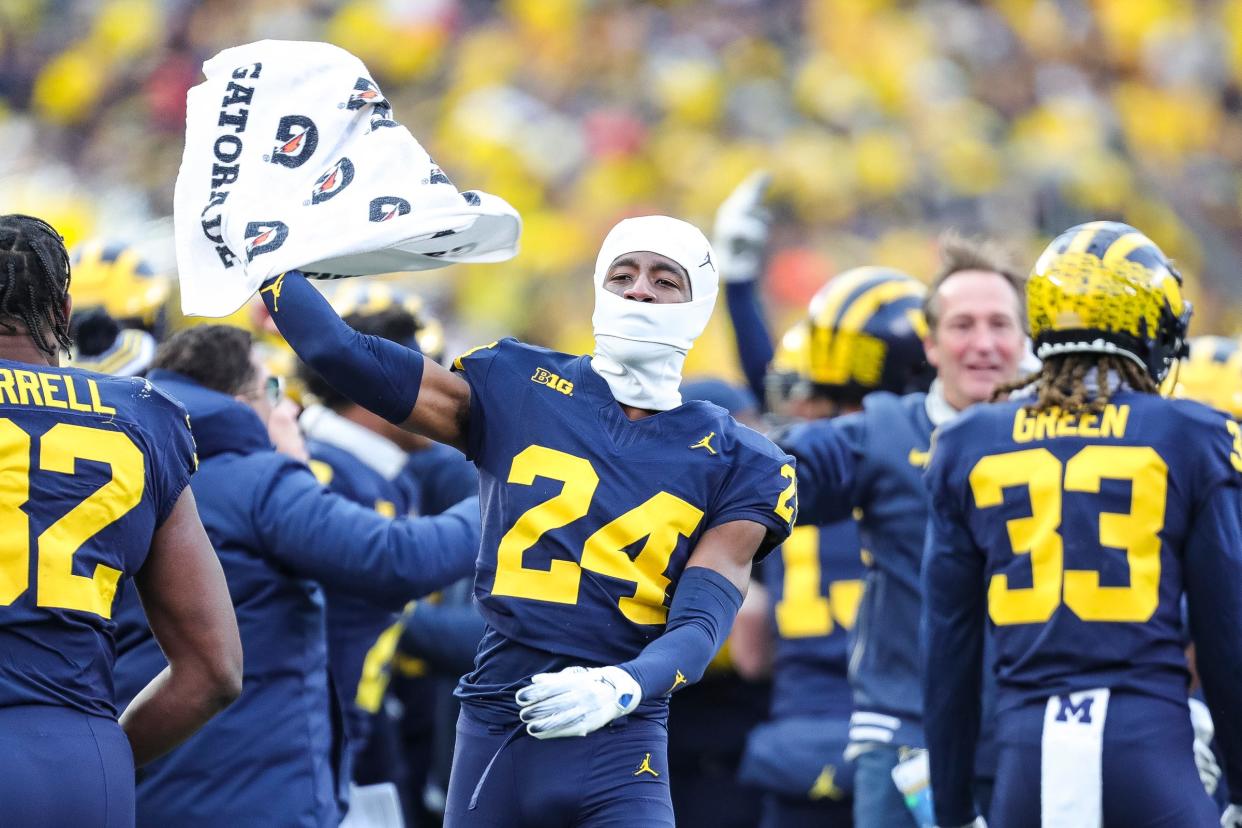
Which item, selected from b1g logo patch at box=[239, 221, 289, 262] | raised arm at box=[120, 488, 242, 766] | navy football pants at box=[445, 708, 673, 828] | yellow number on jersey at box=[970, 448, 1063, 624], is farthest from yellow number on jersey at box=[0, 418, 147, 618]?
yellow number on jersey at box=[970, 448, 1063, 624]

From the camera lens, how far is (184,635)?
3.43 metres

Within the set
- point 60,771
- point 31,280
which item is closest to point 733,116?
point 31,280

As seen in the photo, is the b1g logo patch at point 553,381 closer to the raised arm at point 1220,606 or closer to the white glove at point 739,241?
the raised arm at point 1220,606

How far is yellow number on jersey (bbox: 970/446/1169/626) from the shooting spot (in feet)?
13.0

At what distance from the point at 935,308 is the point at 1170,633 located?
1.83m

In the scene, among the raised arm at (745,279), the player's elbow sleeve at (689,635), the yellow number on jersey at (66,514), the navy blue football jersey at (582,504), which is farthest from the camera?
the raised arm at (745,279)

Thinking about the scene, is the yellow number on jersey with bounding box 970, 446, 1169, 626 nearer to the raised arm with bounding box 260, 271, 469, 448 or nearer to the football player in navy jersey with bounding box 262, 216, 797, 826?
the football player in navy jersey with bounding box 262, 216, 797, 826

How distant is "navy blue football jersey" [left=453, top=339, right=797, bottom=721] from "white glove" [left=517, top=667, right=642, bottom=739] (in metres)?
0.37

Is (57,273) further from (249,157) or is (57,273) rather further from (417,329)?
(417,329)

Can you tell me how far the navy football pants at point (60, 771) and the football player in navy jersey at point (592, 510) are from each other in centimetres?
80

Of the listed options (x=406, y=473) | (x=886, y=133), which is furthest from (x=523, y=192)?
(x=406, y=473)

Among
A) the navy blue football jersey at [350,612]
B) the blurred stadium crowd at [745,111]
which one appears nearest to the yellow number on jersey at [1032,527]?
the navy blue football jersey at [350,612]

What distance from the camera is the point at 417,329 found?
19.5 feet

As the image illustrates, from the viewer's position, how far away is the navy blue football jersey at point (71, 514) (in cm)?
307
